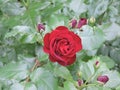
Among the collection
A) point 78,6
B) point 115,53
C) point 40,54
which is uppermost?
point 78,6

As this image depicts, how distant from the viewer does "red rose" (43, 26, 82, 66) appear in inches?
38.7

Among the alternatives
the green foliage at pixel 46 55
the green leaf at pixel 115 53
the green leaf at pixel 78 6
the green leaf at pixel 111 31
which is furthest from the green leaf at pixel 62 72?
the green leaf at pixel 115 53

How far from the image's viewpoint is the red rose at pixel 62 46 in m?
0.98

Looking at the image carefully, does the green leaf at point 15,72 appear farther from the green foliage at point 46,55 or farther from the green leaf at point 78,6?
the green leaf at point 78,6

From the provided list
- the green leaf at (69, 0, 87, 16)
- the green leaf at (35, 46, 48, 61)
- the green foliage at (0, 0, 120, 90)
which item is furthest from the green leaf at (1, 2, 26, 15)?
the green leaf at (35, 46, 48, 61)

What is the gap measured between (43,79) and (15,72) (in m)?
0.09

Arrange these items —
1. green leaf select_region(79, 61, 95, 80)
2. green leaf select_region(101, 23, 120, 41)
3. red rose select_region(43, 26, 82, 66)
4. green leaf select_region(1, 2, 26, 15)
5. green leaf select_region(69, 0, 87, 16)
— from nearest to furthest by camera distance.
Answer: red rose select_region(43, 26, 82, 66), green leaf select_region(79, 61, 95, 80), green leaf select_region(101, 23, 120, 41), green leaf select_region(69, 0, 87, 16), green leaf select_region(1, 2, 26, 15)

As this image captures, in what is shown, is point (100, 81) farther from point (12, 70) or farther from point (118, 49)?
point (118, 49)

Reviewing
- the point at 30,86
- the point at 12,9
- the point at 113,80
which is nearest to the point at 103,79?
the point at 113,80

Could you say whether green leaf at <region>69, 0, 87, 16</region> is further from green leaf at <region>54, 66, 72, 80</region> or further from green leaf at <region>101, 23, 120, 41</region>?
green leaf at <region>54, 66, 72, 80</region>

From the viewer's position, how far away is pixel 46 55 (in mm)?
1105

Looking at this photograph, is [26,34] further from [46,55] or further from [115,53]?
[115,53]

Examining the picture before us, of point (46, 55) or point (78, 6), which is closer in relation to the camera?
point (46, 55)

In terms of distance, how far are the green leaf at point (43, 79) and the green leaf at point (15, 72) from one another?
0.11ft
